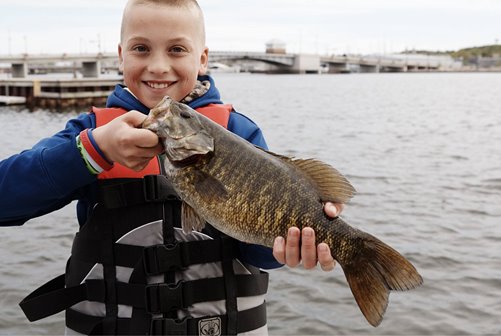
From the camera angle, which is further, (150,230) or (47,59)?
(47,59)

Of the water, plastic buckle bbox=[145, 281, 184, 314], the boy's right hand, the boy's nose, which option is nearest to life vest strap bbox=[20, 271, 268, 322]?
plastic buckle bbox=[145, 281, 184, 314]

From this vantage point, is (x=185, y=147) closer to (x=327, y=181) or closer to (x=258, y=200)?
(x=258, y=200)

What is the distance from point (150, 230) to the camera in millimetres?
3283

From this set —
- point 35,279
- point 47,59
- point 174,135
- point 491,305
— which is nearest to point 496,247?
point 491,305

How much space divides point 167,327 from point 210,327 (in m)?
0.24

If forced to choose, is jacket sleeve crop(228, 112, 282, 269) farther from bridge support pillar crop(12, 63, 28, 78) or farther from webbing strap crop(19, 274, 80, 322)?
bridge support pillar crop(12, 63, 28, 78)

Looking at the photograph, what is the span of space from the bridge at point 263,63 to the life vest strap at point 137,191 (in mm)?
69029

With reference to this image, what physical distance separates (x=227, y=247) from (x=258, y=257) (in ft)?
0.61

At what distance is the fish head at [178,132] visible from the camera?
2807 mm

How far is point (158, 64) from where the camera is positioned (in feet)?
10.5

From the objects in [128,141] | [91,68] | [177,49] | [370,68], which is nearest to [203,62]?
[177,49]

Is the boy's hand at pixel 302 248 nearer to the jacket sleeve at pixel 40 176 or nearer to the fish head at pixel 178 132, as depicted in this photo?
the fish head at pixel 178 132

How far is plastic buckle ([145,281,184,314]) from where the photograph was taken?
3.15 meters

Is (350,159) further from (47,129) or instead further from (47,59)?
(47,59)
